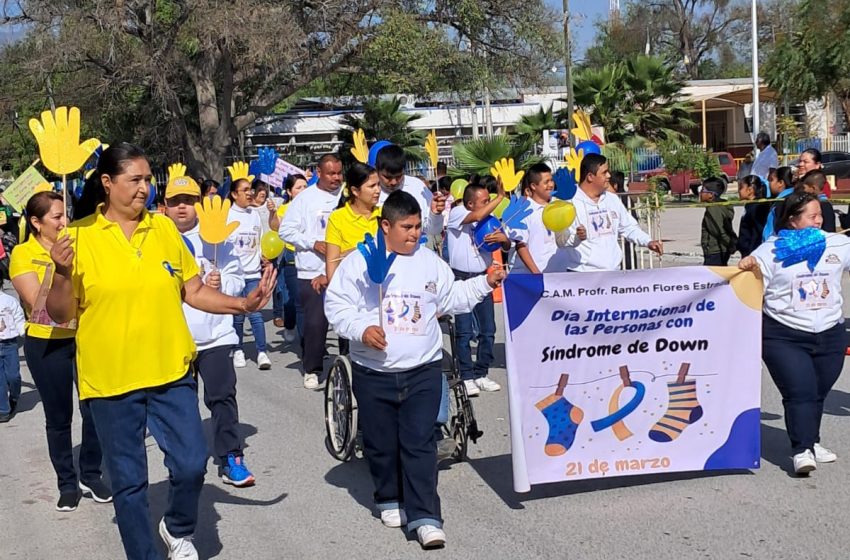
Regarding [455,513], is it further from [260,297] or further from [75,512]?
[75,512]

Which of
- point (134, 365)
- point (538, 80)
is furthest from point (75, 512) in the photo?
point (538, 80)

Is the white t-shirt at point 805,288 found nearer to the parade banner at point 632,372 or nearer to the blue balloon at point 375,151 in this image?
the parade banner at point 632,372

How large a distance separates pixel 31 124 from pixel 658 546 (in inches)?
137

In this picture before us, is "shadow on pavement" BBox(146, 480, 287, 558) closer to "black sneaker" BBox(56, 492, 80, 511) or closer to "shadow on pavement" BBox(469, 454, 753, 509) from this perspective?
"black sneaker" BBox(56, 492, 80, 511)

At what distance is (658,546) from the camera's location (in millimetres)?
5020

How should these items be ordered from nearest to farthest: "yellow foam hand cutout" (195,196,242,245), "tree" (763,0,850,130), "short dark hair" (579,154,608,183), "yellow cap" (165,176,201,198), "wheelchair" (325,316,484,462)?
1. "wheelchair" (325,316,484,462)
2. "yellow cap" (165,176,201,198)
3. "yellow foam hand cutout" (195,196,242,245)
4. "short dark hair" (579,154,608,183)
5. "tree" (763,0,850,130)

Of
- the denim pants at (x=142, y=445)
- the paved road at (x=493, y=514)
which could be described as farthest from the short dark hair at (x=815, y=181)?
the denim pants at (x=142, y=445)

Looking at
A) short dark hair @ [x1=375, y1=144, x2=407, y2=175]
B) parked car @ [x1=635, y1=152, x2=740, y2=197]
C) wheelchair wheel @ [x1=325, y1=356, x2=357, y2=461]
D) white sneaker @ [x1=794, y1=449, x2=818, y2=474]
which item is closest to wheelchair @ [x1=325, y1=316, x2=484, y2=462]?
wheelchair wheel @ [x1=325, y1=356, x2=357, y2=461]

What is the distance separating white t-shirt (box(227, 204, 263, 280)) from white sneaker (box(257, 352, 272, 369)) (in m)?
0.79

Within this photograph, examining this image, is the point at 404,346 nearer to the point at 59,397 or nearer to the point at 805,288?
the point at 59,397

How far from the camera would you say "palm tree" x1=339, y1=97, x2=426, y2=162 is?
3366cm

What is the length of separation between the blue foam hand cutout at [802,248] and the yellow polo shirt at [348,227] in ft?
8.82

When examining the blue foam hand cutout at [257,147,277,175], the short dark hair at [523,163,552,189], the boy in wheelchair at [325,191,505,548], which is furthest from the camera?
the blue foam hand cutout at [257,147,277,175]

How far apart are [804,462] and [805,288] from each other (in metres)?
0.97
